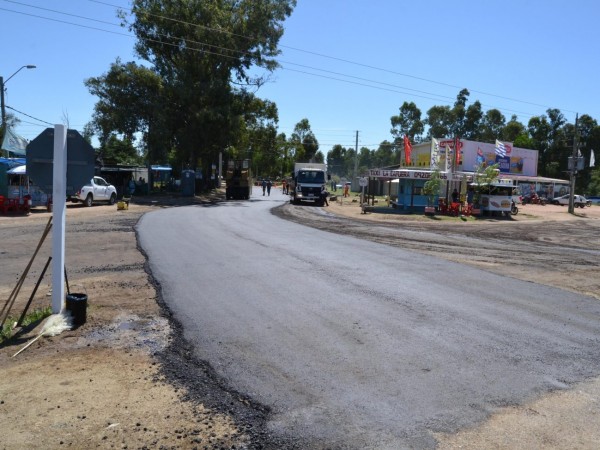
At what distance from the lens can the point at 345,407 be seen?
465 centimetres

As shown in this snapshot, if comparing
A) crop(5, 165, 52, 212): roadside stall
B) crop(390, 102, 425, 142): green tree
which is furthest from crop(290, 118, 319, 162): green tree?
crop(5, 165, 52, 212): roadside stall

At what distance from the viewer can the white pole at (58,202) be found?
7172 mm

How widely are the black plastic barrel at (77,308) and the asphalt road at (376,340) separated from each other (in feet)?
4.30

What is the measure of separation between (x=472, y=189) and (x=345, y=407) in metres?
37.0

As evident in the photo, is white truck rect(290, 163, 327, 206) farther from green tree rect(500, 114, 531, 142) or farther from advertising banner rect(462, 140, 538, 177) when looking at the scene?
green tree rect(500, 114, 531, 142)

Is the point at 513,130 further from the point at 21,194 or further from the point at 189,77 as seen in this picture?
the point at 21,194

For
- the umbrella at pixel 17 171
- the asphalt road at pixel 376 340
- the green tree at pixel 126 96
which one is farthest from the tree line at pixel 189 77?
the asphalt road at pixel 376 340

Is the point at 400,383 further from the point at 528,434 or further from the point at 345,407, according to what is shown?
the point at 528,434

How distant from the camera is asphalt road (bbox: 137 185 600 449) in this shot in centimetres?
459

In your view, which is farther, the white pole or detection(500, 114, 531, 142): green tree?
detection(500, 114, 531, 142): green tree

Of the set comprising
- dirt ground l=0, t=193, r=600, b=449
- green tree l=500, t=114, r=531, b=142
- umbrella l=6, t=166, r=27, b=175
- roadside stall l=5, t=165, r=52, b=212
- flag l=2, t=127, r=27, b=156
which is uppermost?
green tree l=500, t=114, r=531, b=142

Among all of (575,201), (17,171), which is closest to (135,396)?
(17,171)

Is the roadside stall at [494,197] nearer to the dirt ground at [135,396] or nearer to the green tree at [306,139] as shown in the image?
the dirt ground at [135,396]

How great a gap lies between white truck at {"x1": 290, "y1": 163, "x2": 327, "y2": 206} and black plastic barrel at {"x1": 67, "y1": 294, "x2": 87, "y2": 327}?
35666 mm
